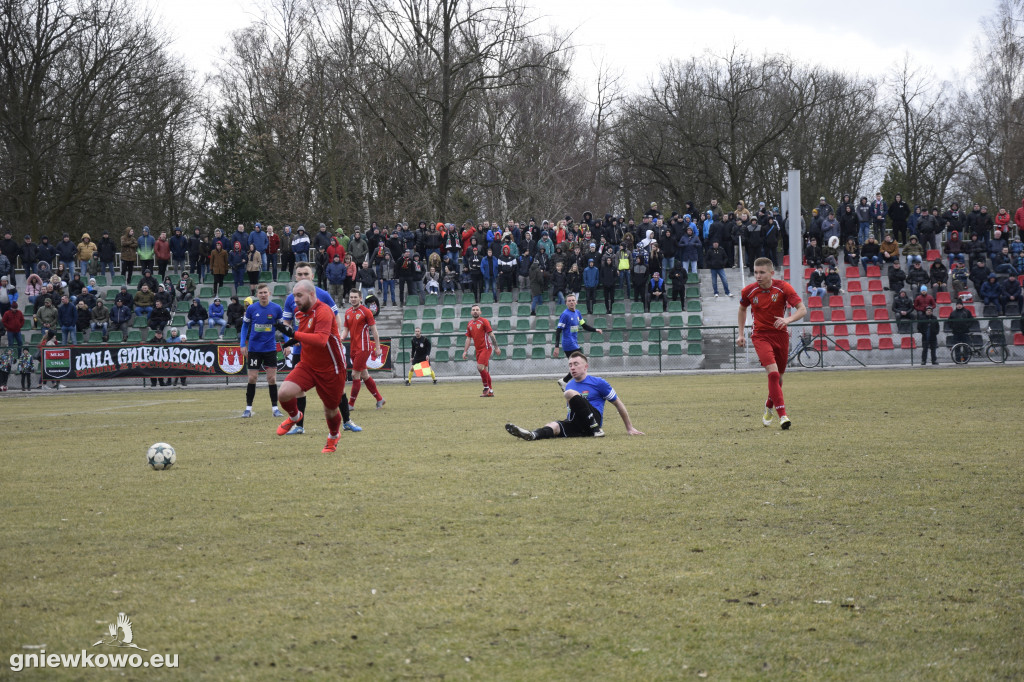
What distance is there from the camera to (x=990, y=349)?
90.0 ft

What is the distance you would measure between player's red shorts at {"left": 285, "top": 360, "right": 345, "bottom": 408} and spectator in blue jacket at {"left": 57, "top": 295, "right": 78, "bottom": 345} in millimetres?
22645

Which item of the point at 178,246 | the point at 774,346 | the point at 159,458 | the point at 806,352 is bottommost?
the point at 159,458

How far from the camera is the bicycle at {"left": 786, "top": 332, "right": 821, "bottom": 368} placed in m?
28.5

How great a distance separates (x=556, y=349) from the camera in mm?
29531

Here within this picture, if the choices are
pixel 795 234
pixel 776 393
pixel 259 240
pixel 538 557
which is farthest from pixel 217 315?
pixel 538 557

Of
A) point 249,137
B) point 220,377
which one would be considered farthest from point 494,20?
point 220,377

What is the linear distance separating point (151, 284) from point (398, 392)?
1378cm

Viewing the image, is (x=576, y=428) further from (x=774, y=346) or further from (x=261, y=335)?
(x=261, y=335)

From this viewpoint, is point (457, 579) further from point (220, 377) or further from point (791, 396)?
point (220, 377)

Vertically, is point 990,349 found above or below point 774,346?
below

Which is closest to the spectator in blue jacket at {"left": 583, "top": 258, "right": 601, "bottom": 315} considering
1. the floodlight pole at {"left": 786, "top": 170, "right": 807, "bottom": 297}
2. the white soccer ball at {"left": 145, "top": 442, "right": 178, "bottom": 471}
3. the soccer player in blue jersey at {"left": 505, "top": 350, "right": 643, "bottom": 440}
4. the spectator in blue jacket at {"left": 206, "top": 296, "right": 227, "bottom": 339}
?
the floodlight pole at {"left": 786, "top": 170, "right": 807, "bottom": 297}

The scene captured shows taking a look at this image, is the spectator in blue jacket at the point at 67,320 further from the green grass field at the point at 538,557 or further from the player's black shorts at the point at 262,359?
the green grass field at the point at 538,557

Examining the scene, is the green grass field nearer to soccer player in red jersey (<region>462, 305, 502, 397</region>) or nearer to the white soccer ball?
the white soccer ball

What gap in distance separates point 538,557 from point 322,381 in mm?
5813
